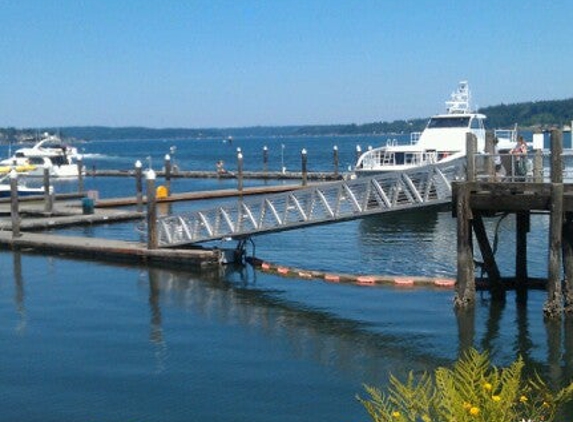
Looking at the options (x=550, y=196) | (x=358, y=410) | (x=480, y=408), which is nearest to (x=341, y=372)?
(x=358, y=410)

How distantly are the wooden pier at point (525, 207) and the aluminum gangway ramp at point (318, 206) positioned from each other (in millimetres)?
1828

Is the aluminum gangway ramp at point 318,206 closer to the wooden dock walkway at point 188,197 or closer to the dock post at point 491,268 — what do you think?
the dock post at point 491,268

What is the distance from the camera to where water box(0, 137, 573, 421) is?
1496cm

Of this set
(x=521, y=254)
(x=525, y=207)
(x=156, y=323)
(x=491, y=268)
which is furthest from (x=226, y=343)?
(x=521, y=254)

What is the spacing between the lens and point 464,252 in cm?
1970

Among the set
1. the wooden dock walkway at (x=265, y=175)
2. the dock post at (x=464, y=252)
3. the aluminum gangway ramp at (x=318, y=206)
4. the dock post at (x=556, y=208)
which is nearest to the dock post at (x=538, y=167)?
the dock post at (x=556, y=208)

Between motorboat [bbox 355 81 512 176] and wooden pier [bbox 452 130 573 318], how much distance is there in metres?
26.7

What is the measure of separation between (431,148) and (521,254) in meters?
27.1

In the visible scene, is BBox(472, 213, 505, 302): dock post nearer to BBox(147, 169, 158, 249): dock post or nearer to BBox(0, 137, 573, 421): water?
BBox(0, 137, 573, 421): water

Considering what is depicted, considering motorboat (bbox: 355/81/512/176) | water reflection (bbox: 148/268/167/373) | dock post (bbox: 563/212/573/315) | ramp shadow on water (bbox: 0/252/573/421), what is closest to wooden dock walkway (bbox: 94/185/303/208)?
Answer: motorboat (bbox: 355/81/512/176)

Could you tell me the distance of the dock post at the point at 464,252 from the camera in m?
19.4

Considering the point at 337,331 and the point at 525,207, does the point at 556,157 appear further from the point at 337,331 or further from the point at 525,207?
the point at 337,331

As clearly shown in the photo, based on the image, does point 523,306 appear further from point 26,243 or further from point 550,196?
point 26,243

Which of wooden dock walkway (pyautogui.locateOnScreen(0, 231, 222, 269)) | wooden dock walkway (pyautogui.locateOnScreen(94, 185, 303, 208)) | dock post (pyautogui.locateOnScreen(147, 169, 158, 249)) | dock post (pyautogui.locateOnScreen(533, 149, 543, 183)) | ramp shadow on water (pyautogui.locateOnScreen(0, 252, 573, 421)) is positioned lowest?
ramp shadow on water (pyautogui.locateOnScreen(0, 252, 573, 421))
